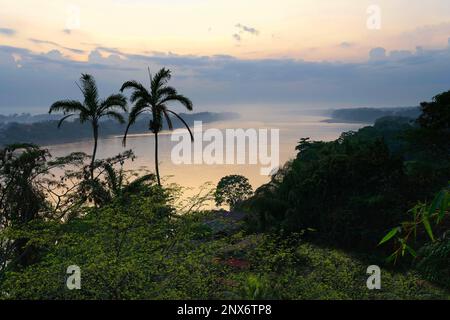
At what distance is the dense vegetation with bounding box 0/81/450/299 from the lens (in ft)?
29.9

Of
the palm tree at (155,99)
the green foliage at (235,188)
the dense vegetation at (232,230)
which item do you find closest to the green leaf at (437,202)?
the dense vegetation at (232,230)

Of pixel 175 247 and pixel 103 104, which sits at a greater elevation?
pixel 103 104

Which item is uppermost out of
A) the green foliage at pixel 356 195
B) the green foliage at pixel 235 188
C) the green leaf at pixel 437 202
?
the green leaf at pixel 437 202

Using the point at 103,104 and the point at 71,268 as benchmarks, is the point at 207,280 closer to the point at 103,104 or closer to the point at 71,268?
the point at 71,268

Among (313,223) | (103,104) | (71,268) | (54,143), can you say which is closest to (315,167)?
(313,223)

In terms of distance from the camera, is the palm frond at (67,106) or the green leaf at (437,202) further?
the palm frond at (67,106)

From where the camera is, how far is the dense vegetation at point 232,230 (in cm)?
912

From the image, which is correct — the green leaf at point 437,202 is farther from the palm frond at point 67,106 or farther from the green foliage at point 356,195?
the palm frond at point 67,106

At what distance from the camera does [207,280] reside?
9.54m

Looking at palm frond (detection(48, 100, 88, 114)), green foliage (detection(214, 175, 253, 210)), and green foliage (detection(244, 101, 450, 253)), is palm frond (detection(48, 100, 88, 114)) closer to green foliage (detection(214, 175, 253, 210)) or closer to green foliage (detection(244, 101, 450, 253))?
green foliage (detection(244, 101, 450, 253))

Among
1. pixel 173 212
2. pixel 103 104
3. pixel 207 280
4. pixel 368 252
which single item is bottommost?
pixel 368 252

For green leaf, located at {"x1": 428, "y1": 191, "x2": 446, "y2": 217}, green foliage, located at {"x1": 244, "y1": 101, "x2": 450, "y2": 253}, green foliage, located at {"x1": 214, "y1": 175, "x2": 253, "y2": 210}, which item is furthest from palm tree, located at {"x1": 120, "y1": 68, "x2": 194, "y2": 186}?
green foliage, located at {"x1": 214, "y1": 175, "x2": 253, "y2": 210}
